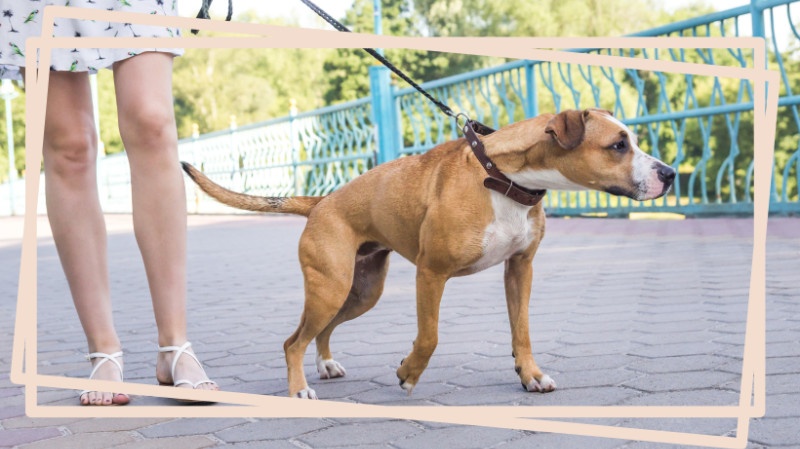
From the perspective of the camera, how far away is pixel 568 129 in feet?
10.5

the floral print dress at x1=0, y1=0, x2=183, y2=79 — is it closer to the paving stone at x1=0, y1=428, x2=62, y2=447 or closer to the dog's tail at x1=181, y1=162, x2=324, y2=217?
the dog's tail at x1=181, y1=162, x2=324, y2=217

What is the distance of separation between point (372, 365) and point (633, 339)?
1.17 metres

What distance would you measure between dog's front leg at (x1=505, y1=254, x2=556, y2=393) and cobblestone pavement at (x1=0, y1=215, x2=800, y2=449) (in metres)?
0.11

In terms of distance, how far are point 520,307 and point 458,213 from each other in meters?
0.49

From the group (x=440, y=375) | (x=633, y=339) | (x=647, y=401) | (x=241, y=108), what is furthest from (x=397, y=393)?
(x=241, y=108)

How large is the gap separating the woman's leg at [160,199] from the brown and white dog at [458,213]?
5.9 inches

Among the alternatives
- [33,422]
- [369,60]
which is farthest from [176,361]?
[369,60]

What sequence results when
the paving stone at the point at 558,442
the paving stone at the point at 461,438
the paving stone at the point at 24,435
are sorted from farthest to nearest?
the paving stone at the point at 24,435
the paving stone at the point at 461,438
the paving stone at the point at 558,442

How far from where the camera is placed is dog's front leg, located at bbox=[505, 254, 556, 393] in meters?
3.40

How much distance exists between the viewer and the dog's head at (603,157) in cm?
319

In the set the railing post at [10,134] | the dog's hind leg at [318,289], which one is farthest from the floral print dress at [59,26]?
the railing post at [10,134]

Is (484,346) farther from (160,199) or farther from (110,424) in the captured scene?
(110,424)

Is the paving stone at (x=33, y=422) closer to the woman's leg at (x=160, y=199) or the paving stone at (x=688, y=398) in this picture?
the woman's leg at (x=160, y=199)

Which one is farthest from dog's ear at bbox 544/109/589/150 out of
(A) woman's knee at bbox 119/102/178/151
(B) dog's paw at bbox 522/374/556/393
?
(A) woman's knee at bbox 119/102/178/151
